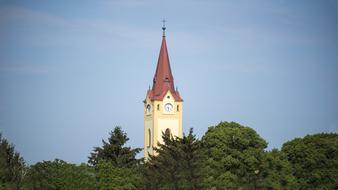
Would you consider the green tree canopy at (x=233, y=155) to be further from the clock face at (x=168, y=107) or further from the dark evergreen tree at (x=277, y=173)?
the clock face at (x=168, y=107)

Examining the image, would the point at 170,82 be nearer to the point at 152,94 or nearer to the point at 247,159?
the point at 152,94

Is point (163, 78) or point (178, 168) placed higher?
point (163, 78)

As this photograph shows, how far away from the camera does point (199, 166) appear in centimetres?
8050

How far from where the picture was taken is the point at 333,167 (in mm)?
96812

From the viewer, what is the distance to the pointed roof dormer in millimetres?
129625

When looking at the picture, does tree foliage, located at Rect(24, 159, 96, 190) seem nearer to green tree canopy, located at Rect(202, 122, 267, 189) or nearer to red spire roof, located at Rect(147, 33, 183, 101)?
green tree canopy, located at Rect(202, 122, 267, 189)

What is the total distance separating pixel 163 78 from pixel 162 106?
12.4 feet

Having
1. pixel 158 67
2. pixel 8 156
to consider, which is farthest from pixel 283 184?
pixel 158 67

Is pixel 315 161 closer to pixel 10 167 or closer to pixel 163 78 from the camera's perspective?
pixel 10 167

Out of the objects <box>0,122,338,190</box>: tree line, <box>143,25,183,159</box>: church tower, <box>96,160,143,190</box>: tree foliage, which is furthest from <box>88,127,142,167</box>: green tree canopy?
<box>143,25,183,159</box>: church tower

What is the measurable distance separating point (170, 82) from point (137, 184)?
44.8 m

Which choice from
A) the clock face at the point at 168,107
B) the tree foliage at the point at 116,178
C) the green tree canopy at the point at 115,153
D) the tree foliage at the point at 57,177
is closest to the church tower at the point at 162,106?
the clock face at the point at 168,107

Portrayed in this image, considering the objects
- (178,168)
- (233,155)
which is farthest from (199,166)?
(233,155)

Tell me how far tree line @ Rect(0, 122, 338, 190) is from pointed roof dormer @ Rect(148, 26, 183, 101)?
1007 inches
